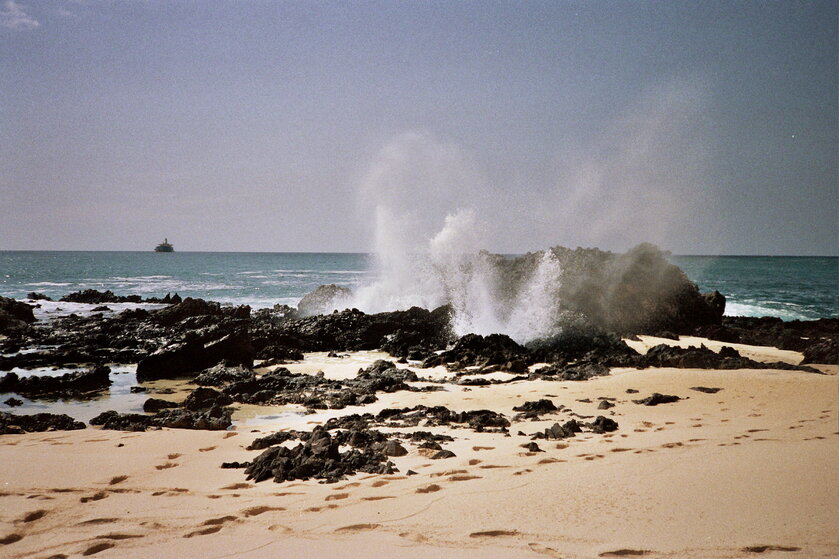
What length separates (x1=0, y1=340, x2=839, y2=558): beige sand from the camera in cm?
314

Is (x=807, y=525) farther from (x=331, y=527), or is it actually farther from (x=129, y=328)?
(x=129, y=328)

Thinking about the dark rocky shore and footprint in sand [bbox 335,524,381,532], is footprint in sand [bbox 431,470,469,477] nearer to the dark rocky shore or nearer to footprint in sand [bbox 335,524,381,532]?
the dark rocky shore

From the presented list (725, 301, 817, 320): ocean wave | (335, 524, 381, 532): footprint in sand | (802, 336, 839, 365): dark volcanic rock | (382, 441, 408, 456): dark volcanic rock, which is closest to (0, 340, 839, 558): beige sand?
(335, 524, 381, 532): footprint in sand

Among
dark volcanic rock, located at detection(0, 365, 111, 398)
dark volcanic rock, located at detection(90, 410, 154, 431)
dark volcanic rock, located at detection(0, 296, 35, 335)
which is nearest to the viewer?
dark volcanic rock, located at detection(90, 410, 154, 431)

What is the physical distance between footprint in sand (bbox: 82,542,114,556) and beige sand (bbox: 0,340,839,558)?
0.01m

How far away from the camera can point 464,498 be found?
3.91m

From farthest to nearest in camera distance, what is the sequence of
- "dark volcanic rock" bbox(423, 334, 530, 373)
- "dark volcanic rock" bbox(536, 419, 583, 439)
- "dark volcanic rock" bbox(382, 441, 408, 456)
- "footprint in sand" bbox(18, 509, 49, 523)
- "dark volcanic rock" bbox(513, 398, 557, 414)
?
"dark volcanic rock" bbox(423, 334, 530, 373), "dark volcanic rock" bbox(513, 398, 557, 414), "dark volcanic rock" bbox(536, 419, 583, 439), "dark volcanic rock" bbox(382, 441, 408, 456), "footprint in sand" bbox(18, 509, 49, 523)

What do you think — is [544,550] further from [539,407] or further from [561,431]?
[539,407]

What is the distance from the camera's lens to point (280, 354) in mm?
13562

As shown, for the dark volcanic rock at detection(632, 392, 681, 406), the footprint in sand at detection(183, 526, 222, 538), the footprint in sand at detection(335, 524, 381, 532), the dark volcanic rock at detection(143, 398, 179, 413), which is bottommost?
the dark volcanic rock at detection(143, 398, 179, 413)

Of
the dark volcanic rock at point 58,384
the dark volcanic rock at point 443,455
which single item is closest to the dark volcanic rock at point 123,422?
the dark volcanic rock at point 58,384

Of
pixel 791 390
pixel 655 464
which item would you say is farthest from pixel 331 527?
pixel 791 390

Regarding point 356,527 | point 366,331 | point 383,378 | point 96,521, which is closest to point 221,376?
point 383,378

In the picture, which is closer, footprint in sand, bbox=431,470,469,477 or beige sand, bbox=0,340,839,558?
beige sand, bbox=0,340,839,558
